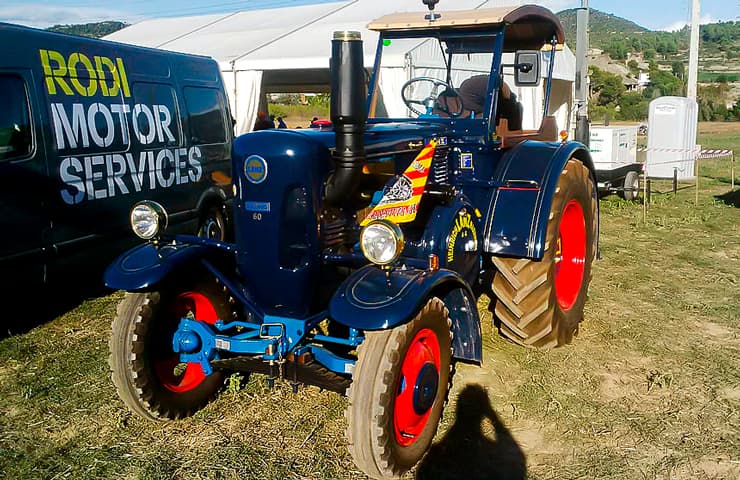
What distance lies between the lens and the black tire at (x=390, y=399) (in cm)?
304

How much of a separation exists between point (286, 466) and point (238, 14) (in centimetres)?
1781

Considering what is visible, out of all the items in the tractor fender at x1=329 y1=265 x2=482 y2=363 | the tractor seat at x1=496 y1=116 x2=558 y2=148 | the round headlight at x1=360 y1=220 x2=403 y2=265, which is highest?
the tractor seat at x1=496 y1=116 x2=558 y2=148

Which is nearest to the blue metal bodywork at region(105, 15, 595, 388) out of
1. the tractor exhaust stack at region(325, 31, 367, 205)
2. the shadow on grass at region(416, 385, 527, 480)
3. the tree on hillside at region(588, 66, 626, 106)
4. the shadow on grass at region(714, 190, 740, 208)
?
the tractor exhaust stack at region(325, 31, 367, 205)

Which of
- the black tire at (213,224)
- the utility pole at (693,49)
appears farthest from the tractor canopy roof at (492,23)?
the utility pole at (693,49)

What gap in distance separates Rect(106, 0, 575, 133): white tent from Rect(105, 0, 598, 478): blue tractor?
18.6ft

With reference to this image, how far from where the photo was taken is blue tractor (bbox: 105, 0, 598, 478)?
3104 mm

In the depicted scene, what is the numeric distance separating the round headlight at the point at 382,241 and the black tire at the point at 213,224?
4505mm

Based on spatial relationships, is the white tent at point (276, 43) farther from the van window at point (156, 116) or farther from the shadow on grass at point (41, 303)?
the shadow on grass at point (41, 303)

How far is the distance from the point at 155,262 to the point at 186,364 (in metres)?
0.77

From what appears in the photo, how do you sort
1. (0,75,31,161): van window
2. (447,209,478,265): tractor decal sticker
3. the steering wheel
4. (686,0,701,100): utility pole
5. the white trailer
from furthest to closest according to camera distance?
(686,0,701,100): utility pole → the white trailer → (0,75,31,161): van window → the steering wheel → (447,209,478,265): tractor decal sticker

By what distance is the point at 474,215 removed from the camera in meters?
4.31

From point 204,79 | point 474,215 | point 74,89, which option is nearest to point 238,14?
point 204,79

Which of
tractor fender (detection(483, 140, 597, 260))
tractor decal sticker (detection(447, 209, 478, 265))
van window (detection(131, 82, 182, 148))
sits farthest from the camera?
van window (detection(131, 82, 182, 148))

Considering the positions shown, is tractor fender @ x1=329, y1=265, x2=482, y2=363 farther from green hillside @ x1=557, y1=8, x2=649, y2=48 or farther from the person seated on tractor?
green hillside @ x1=557, y1=8, x2=649, y2=48
